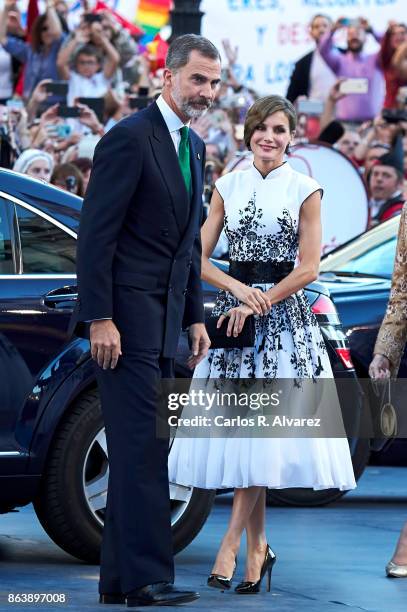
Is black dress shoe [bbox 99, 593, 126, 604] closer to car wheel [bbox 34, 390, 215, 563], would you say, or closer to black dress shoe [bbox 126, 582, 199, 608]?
black dress shoe [bbox 126, 582, 199, 608]

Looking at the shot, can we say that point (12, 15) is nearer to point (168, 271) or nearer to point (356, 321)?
point (356, 321)

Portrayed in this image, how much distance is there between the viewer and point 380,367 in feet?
22.2

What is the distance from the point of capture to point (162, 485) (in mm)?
5773

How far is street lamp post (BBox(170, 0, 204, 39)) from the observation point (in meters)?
17.3

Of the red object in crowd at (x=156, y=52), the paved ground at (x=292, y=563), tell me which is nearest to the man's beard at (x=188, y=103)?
the paved ground at (x=292, y=563)

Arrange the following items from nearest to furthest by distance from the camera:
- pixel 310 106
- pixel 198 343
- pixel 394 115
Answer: pixel 198 343 → pixel 310 106 → pixel 394 115

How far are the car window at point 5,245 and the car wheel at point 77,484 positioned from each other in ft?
2.01

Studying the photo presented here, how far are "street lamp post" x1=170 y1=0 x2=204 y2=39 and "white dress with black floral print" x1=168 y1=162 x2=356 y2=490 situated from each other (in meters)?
11.0

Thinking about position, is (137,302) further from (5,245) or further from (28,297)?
(5,245)

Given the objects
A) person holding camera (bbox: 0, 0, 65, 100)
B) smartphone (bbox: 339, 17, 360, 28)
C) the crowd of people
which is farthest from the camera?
person holding camera (bbox: 0, 0, 65, 100)

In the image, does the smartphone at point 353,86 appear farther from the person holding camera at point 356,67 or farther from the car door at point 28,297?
the car door at point 28,297

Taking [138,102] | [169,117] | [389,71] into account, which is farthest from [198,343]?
[389,71]

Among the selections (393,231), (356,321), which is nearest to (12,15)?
(393,231)

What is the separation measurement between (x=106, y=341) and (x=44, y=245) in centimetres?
146
